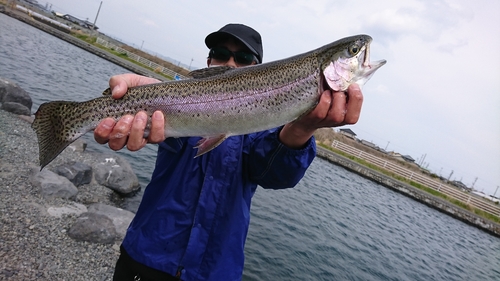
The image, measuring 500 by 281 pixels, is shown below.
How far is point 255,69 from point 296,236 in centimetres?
1132

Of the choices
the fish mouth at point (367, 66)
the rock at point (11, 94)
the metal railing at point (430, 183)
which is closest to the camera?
the fish mouth at point (367, 66)

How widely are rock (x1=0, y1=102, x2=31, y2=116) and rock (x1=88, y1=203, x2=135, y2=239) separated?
9.29 m

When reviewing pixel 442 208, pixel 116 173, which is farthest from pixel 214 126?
pixel 442 208

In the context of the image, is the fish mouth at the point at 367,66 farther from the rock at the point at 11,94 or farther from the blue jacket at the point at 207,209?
the rock at the point at 11,94

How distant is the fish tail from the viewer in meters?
3.24

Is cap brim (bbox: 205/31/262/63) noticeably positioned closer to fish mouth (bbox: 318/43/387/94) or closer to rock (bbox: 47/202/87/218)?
fish mouth (bbox: 318/43/387/94)

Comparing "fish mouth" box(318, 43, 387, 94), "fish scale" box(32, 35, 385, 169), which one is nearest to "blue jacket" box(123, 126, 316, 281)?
"fish scale" box(32, 35, 385, 169)

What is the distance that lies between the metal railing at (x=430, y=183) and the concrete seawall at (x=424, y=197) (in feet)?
→ 19.4

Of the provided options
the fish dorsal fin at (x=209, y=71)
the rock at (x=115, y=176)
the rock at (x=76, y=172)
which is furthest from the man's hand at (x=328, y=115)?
the rock at (x=115, y=176)

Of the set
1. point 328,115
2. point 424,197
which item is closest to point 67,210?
point 328,115

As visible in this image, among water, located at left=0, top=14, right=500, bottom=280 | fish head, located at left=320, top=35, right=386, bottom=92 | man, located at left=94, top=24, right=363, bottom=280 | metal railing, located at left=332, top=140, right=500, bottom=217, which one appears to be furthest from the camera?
metal railing, located at left=332, top=140, right=500, bottom=217

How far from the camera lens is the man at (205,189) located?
275 cm

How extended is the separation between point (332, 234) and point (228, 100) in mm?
13510

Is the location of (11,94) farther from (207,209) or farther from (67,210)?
(207,209)
